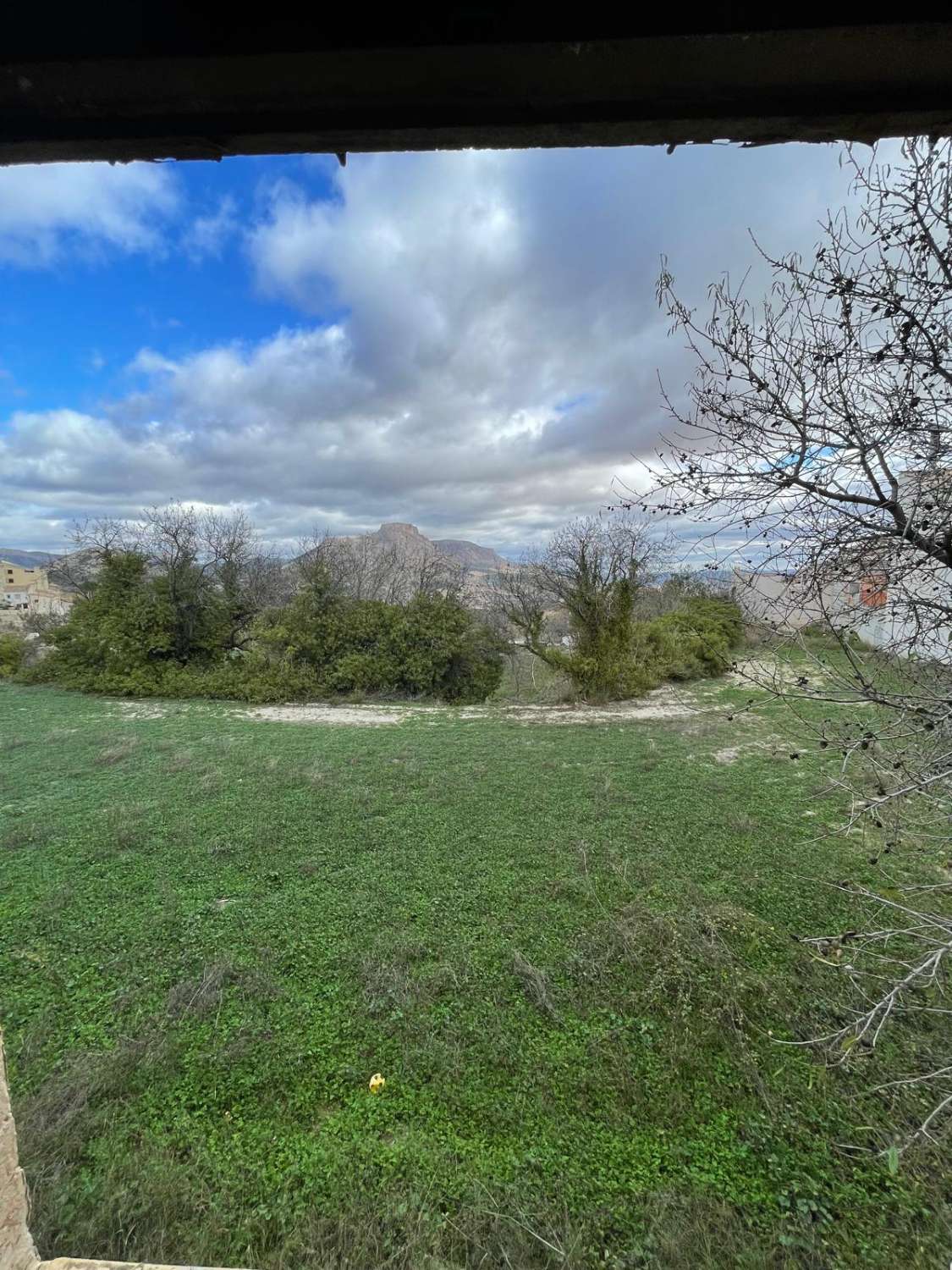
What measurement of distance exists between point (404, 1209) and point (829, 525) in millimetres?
2890

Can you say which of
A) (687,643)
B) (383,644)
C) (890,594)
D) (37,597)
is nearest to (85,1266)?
(890,594)

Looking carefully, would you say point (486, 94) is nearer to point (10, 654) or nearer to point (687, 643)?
point (687, 643)

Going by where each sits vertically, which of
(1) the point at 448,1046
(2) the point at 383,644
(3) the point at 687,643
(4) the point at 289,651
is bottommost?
(1) the point at 448,1046

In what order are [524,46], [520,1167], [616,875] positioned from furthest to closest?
[616,875]
[520,1167]
[524,46]


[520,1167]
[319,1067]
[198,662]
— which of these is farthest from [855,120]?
[198,662]

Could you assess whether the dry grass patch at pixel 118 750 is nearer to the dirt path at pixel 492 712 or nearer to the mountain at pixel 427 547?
the dirt path at pixel 492 712

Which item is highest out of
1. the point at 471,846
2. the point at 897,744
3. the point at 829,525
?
the point at 829,525

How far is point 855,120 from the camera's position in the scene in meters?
0.71

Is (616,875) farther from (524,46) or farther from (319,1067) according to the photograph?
(524,46)

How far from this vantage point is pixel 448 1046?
88.8 inches

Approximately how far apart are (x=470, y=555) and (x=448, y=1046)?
62.3 feet

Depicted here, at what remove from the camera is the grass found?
63.0 inches

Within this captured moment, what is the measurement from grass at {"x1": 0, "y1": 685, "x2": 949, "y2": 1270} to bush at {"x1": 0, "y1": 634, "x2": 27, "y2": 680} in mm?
11720

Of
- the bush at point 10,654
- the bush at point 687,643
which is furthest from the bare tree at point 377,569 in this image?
the bush at point 10,654
